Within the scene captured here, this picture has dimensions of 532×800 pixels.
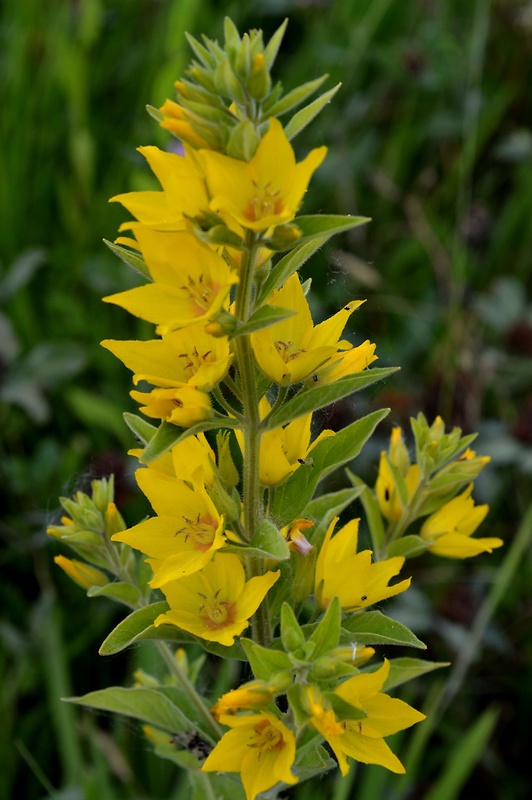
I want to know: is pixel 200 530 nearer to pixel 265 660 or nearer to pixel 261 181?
pixel 265 660

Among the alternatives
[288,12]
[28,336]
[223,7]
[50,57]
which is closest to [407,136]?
[288,12]

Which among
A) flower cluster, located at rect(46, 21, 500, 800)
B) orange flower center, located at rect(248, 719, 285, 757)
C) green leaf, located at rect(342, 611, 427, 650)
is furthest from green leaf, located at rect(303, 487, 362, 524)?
orange flower center, located at rect(248, 719, 285, 757)

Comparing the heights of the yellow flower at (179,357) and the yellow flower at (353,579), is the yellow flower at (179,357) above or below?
above

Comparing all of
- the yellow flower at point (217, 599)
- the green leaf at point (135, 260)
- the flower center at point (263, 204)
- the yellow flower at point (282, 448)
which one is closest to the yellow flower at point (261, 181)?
the flower center at point (263, 204)

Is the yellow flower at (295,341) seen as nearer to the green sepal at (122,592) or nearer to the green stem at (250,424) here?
the green stem at (250,424)

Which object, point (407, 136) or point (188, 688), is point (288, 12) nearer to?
point (407, 136)
